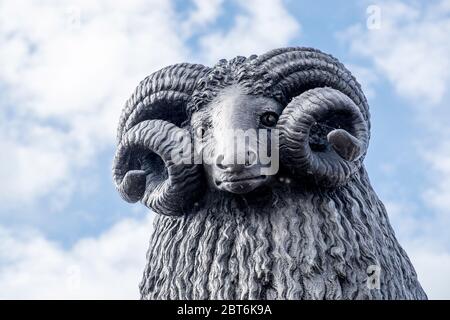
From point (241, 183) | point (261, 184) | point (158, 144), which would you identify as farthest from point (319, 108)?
point (158, 144)

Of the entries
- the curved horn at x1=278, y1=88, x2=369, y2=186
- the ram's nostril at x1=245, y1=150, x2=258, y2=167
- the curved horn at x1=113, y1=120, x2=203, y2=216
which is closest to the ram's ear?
the curved horn at x1=113, y1=120, x2=203, y2=216

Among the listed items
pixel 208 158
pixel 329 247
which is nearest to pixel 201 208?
pixel 208 158

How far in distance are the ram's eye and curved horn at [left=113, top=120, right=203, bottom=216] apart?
1.94 ft

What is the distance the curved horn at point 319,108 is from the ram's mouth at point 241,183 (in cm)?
34

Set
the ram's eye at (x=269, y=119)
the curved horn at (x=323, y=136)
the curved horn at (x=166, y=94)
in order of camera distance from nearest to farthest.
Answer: the curved horn at (x=323, y=136) < the ram's eye at (x=269, y=119) < the curved horn at (x=166, y=94)

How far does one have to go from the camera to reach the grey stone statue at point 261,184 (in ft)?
27.0

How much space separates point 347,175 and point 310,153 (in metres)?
0.38

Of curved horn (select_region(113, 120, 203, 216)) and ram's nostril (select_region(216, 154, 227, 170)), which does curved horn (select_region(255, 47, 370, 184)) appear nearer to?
ram's nostril (select_region(216, 154, 227, 170))

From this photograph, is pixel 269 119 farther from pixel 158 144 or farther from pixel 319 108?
pixel 158 144

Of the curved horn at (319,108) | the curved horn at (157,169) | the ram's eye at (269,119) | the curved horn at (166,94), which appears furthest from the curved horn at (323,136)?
the curved horn at (166,94)

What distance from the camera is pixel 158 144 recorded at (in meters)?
8.69

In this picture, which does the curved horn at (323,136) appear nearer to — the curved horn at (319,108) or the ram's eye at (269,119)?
the curved horn at (319,108)

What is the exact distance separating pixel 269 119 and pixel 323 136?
50 centimetres
